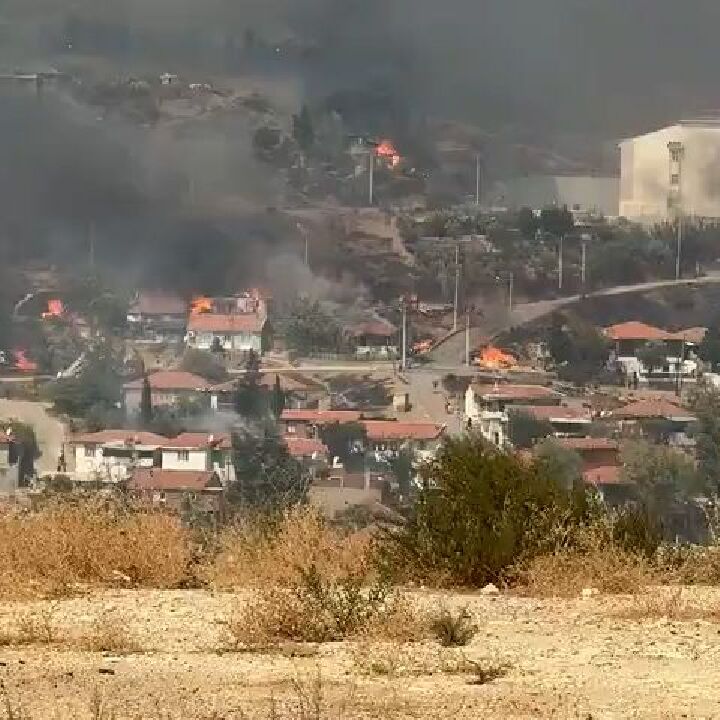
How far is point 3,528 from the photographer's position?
11.6 meters

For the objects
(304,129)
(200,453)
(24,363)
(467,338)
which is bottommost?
(200,453)

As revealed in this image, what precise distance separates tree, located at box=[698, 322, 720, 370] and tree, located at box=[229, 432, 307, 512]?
47.4 ft

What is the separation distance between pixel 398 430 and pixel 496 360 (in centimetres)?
1157

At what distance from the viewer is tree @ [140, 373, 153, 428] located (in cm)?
3888

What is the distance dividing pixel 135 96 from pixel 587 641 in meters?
63.6

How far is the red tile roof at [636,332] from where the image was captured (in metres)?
46.6

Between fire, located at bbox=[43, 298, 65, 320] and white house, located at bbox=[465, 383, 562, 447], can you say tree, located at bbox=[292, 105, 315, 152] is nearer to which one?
fire, located at bbox=[43, 298, 65, 320]

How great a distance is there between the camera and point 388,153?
66.5m

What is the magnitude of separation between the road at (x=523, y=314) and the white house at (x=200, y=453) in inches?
466

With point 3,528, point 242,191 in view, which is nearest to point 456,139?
point 242,191

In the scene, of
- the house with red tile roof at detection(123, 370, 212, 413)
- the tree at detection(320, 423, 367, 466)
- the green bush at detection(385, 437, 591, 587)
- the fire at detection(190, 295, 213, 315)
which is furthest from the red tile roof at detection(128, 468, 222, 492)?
the fire at detection(190, 295, 213, 315)

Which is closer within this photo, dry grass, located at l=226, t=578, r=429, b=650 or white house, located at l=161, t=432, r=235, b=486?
dry grass, located at l=226, t=578, r=429, b=650

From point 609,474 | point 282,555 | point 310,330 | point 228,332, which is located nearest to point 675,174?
point 310,330

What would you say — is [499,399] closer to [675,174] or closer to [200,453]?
[200,453]
